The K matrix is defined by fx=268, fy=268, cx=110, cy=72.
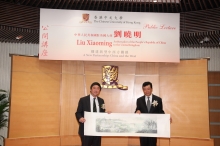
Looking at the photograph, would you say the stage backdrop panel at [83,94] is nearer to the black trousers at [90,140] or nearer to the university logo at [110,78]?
the university logo at [110,78]

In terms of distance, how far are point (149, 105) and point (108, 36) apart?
68.4 inches

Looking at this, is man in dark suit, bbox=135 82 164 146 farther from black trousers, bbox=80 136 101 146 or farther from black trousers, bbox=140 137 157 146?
black trousers, bbox=80 136 101 146

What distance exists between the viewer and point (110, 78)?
5859 millimetres

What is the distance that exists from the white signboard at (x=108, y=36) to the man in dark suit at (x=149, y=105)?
3.62 feet

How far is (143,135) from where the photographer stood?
448 centimetres

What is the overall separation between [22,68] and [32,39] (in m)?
1.42

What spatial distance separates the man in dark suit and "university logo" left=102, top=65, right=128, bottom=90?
1.30m

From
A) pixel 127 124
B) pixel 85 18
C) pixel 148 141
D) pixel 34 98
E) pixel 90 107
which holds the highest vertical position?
pixel 85 18

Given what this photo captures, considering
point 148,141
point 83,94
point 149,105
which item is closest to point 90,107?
point 149,105

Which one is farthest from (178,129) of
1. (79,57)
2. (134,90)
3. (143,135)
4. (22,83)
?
(22,83)

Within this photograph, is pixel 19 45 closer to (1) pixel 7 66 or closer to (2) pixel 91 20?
(1) pixel 7 66

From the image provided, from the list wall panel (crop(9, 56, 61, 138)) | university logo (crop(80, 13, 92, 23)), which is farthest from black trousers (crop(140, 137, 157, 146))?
university logo (crop(80, 13, 92, 23))

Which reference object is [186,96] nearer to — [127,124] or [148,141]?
[148,141]

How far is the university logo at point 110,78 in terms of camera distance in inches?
231
